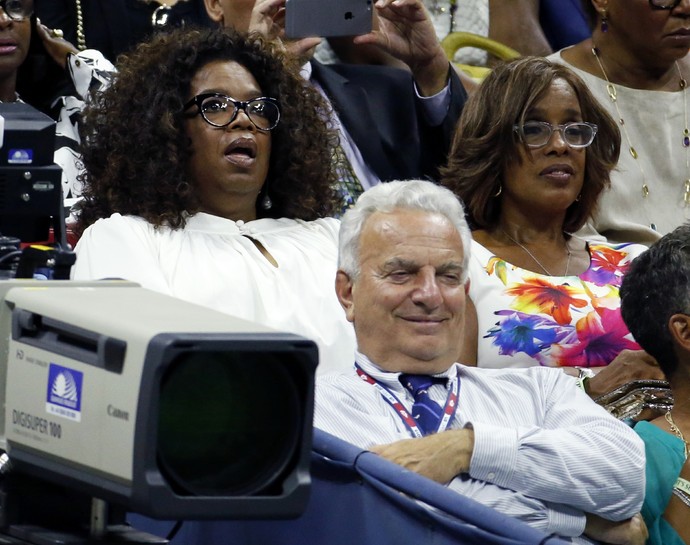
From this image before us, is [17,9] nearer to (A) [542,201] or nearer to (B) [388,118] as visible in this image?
(B) [388,118]

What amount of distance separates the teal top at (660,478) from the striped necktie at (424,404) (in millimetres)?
453

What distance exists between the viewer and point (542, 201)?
13.3ft

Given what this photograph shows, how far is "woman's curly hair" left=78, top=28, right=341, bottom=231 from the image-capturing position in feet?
11.7

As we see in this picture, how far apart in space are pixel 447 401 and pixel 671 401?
2.36 ft

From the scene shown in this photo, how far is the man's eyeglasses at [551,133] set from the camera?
4.01 metres

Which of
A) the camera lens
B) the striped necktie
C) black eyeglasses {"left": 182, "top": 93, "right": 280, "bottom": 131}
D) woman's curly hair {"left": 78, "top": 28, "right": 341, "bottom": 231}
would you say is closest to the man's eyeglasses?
woman's curly hair {"left": 78, "top": 28, "right": 341, "bottom": 231}

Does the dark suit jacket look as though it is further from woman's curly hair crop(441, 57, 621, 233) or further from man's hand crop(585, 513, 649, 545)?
man's hand crop(585, 513, 649, 545)

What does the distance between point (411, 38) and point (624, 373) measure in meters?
1.20

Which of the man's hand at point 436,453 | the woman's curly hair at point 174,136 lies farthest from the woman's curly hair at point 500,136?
the man's hand at point 436,453

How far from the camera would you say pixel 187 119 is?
12.0 feet

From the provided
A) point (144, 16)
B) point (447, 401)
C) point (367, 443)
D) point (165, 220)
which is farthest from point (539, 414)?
point (144, 16)

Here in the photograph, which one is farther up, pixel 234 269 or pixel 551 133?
pixel 551 133

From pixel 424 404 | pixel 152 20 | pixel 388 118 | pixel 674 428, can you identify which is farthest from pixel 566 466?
pixel 152 20

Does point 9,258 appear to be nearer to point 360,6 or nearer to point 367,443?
point 367,443
